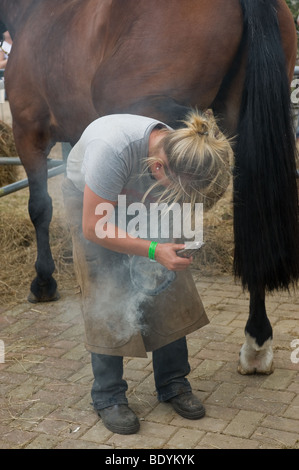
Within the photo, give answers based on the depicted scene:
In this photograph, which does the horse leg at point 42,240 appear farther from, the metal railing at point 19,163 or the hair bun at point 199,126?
the hair bun at point 199,126

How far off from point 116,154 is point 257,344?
134cm

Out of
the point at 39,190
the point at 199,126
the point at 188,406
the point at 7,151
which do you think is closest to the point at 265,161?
the point at 199,126

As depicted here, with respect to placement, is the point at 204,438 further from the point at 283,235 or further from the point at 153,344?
the point at 283,235

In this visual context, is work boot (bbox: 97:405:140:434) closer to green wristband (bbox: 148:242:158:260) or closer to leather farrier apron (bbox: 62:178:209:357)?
leather farrier apron (bbox: 62:178:209:357)

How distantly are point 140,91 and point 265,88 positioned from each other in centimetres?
54

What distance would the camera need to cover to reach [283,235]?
3037 millimetres

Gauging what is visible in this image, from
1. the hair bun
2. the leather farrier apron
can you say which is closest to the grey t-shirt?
the hair bun

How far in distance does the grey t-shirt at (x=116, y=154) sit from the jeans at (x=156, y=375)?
765mm

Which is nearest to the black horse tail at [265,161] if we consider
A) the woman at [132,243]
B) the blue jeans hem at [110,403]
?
the woman at [132,243]

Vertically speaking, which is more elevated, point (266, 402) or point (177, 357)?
point (177, 357)

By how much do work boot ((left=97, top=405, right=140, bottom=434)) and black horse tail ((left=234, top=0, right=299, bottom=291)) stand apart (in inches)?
30.4

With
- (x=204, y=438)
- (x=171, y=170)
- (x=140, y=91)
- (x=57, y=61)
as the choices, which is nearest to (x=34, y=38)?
(x=57, y=61)

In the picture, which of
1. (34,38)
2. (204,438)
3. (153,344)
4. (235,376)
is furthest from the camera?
(34,38)

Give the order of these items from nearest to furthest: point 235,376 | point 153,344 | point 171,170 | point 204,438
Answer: point 171,170, point 204,438, point 153,344, point 235,376
